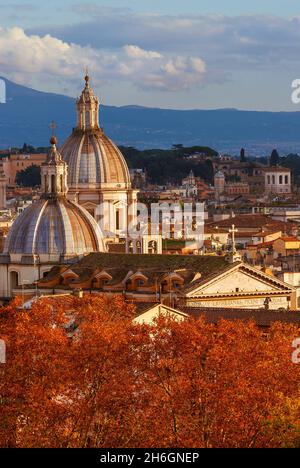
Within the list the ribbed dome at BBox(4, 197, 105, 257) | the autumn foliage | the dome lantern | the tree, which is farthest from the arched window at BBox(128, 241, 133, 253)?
the tree

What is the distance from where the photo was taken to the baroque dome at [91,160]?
8181 centimetres

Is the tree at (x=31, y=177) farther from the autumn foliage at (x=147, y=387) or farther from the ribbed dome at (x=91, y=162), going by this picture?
the autumn foliage at (x=147, y=387)

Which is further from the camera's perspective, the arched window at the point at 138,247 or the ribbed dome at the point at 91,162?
the ribbed dome at the point at 91,162

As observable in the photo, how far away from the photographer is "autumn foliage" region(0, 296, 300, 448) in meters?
38.1

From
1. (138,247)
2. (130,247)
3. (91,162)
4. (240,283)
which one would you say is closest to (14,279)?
(138,247)

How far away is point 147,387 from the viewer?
3994 cm

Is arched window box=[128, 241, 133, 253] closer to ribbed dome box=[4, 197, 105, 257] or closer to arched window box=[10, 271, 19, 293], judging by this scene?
ribbed dome box=[4, 197, 105, 257]

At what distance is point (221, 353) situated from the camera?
133 feet

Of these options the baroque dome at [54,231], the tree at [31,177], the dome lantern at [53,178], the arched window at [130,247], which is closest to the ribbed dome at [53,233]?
the baroque dome at [54,231]

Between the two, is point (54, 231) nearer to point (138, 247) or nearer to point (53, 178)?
point (53, 178)

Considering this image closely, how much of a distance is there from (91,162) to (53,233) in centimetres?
1796

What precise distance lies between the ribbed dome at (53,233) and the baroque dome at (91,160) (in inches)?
654

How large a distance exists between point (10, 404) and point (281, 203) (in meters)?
111
